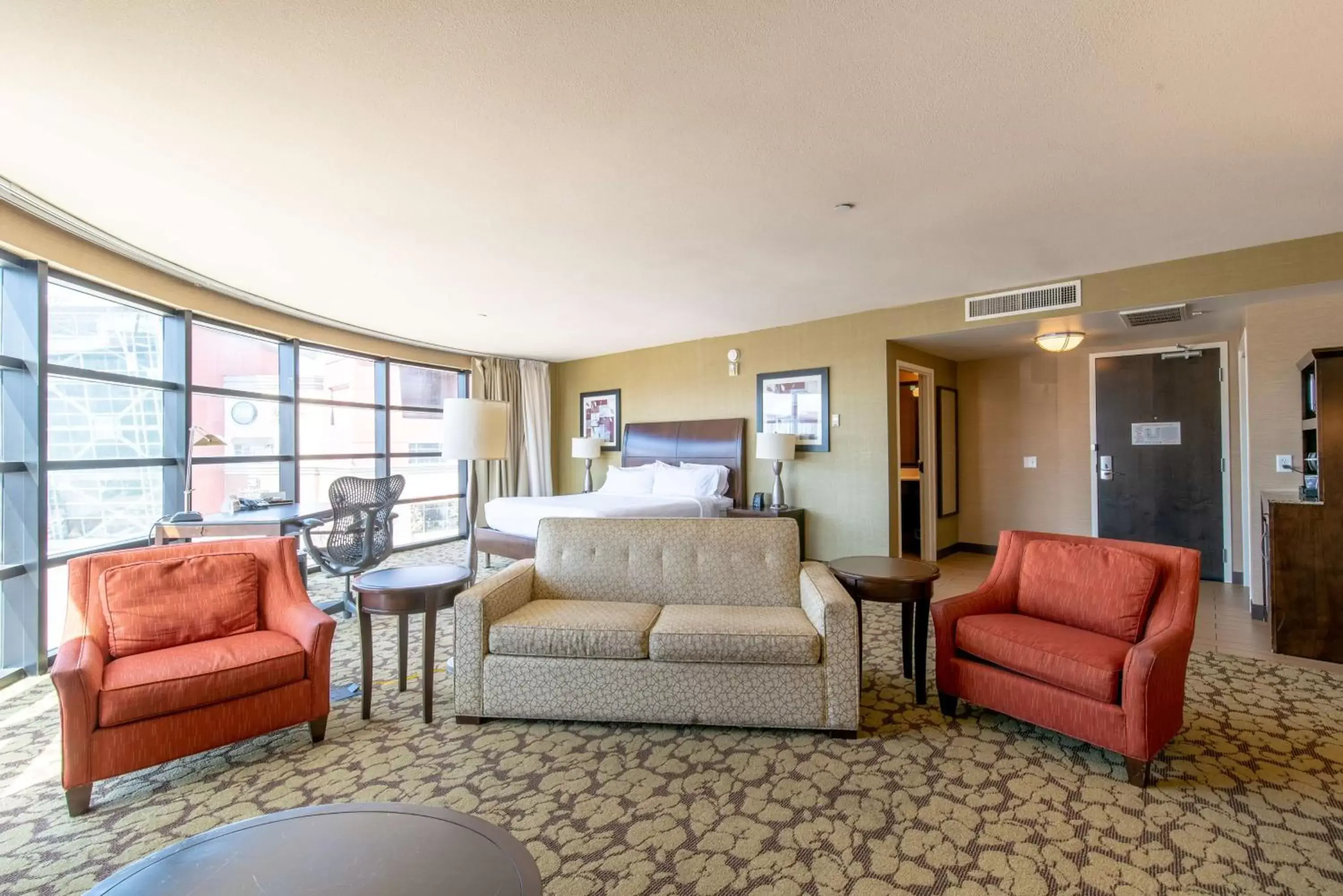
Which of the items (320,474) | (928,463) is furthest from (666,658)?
(320,474)

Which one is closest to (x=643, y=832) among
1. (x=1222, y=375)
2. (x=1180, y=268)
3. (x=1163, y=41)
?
(x=1163, y=41)

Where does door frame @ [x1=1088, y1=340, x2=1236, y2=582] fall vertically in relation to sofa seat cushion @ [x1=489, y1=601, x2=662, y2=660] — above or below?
above

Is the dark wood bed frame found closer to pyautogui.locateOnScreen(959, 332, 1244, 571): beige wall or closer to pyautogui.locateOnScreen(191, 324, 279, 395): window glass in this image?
pyautogui.locateOnScreen(191, 324, 279, 395): window glass

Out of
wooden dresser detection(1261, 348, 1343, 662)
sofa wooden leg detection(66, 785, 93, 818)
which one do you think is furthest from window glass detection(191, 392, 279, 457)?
wooden dresser detection(1261, 348, 1343, 662)

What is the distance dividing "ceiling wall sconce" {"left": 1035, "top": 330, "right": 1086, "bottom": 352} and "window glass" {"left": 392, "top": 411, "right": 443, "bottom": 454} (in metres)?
6.29

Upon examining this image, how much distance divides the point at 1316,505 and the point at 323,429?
314 inches

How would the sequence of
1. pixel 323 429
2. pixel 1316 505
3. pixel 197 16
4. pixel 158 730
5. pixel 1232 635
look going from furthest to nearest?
1. pixel 323 429
2. pixel 1232 635
3. pixel 1316 505
4. pixel 158 730
5. pixel 197 16

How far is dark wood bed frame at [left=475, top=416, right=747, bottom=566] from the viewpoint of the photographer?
6035mm

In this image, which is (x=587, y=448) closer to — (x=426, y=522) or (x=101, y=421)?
(x=426, y=522)

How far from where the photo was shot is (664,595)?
3.08m

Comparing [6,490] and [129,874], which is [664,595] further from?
[6,490]

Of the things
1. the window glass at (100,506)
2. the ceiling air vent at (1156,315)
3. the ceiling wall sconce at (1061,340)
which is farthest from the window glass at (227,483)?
the ceiling air vent at (1156,315)

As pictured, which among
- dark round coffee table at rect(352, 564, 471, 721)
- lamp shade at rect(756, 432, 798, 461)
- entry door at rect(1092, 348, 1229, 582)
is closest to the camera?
dark round coffee table at rect(352, 564, 471, 721)

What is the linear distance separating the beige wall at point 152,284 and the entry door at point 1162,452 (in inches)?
301
